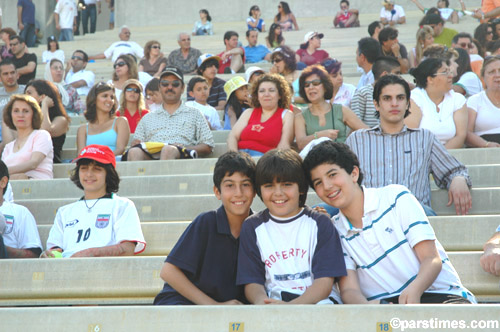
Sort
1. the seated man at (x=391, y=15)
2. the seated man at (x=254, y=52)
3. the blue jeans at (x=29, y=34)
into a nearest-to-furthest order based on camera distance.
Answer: the seated man at (x=254, y=52)
the seated man at (x=391, y=15)
the blue jeans at (x=29, y=34)

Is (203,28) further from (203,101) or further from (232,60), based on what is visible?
(203,101)

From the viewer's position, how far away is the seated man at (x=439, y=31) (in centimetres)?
945

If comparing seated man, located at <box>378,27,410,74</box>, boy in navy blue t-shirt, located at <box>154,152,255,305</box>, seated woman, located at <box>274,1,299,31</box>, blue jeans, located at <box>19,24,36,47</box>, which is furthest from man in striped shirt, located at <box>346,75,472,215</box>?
blue jeans, located at <box>19,24,36,47</box>

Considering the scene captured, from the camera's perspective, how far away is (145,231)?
4160 mm

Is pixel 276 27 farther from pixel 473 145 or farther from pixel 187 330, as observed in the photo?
pixel 187 330

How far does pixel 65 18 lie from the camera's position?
14.8 metres

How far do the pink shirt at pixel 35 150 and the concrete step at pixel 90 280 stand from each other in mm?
1818

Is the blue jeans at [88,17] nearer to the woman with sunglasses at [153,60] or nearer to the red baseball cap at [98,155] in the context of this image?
the woman with sunglasses at [153,60]

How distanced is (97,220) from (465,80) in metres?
3.86

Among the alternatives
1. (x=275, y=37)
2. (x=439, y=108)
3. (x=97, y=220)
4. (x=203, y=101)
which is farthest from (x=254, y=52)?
(x=97, y=220)

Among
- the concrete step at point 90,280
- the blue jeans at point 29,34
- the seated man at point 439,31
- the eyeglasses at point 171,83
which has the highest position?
the blue jeans at point 29,34

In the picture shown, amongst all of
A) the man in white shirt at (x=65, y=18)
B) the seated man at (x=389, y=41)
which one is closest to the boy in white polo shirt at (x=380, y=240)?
the seated man at (x=389, y=41)

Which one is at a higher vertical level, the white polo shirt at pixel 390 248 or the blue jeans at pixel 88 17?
the blue jeans at pixel 88 17

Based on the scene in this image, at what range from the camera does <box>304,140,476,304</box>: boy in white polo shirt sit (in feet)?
9.41
